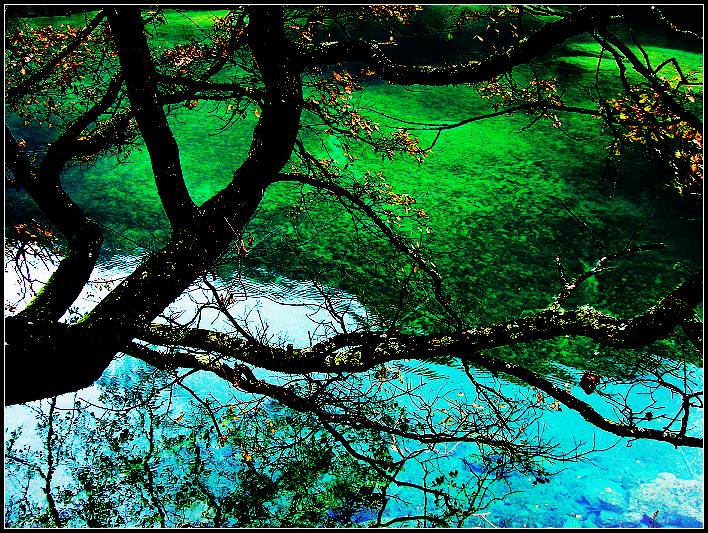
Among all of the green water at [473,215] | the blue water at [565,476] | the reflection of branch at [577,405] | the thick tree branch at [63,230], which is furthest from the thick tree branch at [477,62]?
the green water at [473,215]

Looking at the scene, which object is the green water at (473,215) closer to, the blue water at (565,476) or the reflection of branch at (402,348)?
the blue water at (565,476)

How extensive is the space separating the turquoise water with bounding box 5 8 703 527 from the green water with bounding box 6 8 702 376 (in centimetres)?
3

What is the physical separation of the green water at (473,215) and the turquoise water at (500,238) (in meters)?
0.03

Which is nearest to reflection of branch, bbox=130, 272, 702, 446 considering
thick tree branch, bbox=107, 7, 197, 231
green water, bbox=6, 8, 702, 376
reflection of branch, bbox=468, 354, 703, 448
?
reflection of branch, bbox=468, 354, 703, 448

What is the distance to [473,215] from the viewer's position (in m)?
7.92

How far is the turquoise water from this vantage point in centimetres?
406

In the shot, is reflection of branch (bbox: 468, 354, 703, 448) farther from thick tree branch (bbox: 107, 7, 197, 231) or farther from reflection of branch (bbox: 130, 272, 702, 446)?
thick tree branch (bbox: 107, 7, 197, 231)

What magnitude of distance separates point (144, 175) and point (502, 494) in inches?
281

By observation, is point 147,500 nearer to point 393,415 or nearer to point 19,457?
point 19,457

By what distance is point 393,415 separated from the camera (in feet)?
14.3

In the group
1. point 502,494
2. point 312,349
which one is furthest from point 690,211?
point 312,349

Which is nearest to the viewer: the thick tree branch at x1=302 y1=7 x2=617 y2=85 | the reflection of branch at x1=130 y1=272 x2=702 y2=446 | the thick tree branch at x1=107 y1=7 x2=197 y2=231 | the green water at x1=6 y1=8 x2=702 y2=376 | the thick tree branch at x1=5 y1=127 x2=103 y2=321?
the reflection of branch at x1=130 y1=272 x2=702 y2=446

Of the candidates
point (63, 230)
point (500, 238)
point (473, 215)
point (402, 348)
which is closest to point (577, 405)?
point (402, 348)

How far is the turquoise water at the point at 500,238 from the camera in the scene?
13.3 ft
